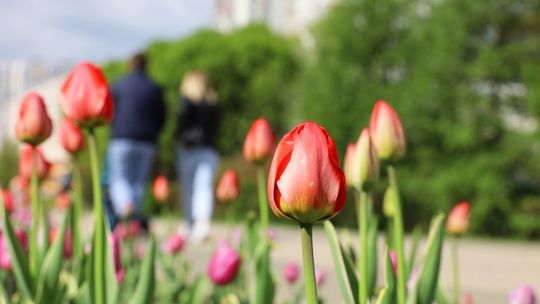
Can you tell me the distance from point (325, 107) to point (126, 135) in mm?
8325

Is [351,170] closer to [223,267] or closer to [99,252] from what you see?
[99,252]

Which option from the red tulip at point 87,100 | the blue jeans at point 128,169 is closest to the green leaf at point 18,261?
the red tulip at point 87,100

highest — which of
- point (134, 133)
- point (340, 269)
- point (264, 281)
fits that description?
point (134, 133)

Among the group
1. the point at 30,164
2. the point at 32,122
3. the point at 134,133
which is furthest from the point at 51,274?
the point at 134,133

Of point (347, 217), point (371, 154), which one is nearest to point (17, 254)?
point (371, 154)

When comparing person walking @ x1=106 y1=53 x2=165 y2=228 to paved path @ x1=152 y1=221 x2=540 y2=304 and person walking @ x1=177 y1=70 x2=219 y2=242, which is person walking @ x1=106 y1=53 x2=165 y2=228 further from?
paved path @ x1=152 y1=221 x2=540 y2=304

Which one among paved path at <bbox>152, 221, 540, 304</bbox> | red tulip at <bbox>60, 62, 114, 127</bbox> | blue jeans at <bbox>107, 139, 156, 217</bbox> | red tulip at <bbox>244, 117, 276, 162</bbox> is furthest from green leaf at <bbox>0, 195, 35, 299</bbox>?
blue jeans at <bbox>107, 139, 156, 217</bbox>

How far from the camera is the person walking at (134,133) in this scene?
21.3ft

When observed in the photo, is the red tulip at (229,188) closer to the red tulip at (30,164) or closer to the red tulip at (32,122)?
the red tulip at (30,164)

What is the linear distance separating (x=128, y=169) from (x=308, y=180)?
18.4 feet

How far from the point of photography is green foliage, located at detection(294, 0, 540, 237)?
1284 cm

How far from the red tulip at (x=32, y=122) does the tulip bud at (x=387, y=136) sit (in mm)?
835

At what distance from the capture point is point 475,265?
7.47m

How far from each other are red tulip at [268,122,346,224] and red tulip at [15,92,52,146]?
971mm
